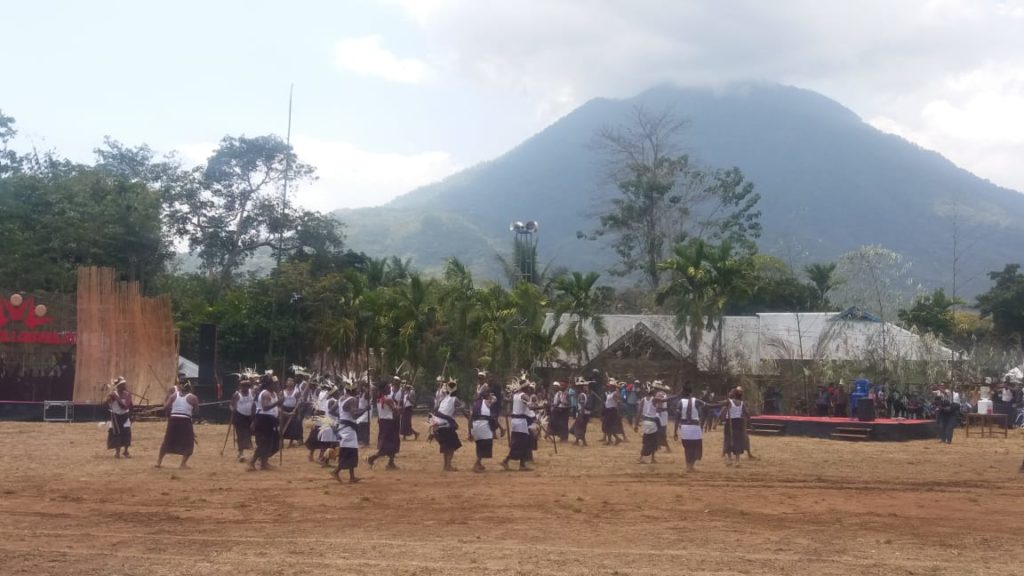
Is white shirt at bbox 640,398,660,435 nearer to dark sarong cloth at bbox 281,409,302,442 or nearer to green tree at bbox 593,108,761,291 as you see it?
dark sarong cloth at bbox 281,409,302,442

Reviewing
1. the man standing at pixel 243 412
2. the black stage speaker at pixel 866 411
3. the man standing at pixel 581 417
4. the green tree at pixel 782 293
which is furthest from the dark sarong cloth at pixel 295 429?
the green tree at pixel 782 293

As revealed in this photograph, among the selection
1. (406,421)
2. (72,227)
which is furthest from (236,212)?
(406,421)

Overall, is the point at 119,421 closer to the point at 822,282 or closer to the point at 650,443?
the point at 650,443

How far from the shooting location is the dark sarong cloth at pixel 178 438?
59.9ft

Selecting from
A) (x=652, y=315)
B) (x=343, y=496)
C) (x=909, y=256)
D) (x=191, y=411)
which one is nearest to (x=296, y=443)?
(x=191, y=411)

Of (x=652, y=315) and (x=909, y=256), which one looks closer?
→ (x=652, y=315)

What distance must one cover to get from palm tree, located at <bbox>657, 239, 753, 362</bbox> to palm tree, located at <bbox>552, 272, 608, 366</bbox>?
146 inches

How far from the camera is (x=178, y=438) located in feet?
60.1

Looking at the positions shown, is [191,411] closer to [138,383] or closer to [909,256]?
[138,383]

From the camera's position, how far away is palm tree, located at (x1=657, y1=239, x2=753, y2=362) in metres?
36.9

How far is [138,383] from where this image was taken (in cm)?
3259

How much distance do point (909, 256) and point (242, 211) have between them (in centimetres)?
11853

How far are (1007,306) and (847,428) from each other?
29005 mm

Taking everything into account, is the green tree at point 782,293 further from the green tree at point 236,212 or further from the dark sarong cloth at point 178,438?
the dark sarong cloth at point 178,438
